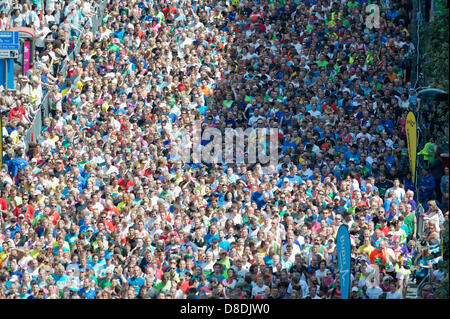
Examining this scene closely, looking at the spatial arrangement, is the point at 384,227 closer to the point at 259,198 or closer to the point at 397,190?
the point at 397,190

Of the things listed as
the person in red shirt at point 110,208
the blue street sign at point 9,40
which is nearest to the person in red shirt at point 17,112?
the blue street sign at point 9,40

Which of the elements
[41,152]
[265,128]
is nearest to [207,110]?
[265,128]

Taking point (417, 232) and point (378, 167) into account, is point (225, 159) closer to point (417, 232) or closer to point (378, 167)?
point (378, 167)

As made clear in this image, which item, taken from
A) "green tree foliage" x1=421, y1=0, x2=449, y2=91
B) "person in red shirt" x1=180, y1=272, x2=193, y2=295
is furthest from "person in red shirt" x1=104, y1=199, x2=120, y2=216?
"green tree foliage" x1=421, y1=0, x2=449, y2=91

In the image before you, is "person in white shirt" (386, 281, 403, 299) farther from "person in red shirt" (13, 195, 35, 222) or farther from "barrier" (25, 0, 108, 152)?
"barrier" (25, 0, 108, 152)

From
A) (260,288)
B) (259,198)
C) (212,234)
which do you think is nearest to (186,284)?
(260,288)

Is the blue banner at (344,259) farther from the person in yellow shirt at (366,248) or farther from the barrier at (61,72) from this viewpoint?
the barrier at (61,72)
